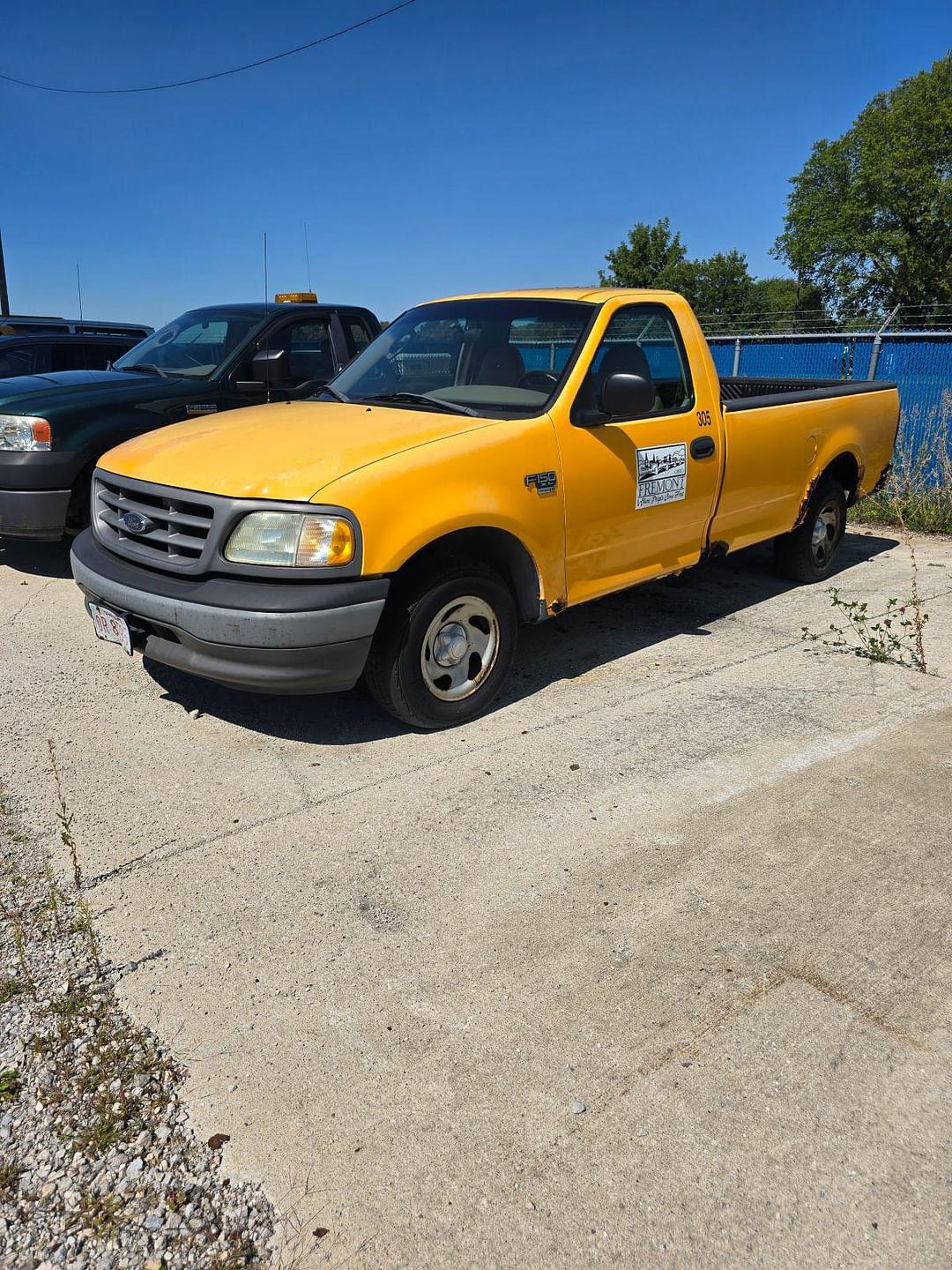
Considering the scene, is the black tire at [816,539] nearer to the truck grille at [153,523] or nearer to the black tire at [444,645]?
the black tire at [444,645]

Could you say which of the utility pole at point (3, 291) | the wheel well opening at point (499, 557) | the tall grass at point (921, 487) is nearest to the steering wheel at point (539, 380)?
the wheel well opening at point (499, 557)

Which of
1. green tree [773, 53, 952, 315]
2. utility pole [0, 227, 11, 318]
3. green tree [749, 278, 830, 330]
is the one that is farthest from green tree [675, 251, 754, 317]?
utility pole [0, 227, 11, 318]

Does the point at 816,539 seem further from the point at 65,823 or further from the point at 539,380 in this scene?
the point at 65,823

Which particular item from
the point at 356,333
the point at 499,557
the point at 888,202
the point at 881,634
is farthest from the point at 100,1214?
the point at 888,202

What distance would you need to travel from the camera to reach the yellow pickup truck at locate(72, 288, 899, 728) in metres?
3.61

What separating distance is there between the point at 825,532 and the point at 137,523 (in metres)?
4.83

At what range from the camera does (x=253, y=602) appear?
11.6 feet

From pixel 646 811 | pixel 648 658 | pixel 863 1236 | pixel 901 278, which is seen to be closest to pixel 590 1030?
pixel 863 1236

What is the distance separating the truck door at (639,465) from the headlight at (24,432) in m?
3.57

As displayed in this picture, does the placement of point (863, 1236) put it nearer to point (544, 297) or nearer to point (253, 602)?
point (253, 602)

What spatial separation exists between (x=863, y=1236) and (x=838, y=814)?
1.79 meters

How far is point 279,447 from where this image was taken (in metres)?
3.93

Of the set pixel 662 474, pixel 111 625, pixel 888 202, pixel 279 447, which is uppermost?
pixel 888 202

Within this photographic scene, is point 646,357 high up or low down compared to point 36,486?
up
